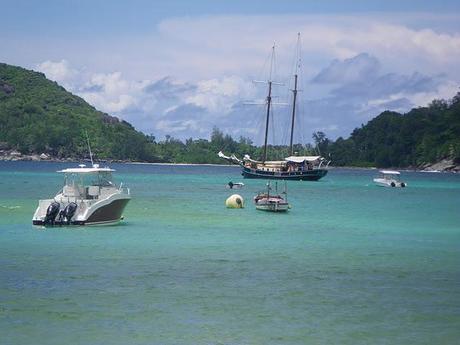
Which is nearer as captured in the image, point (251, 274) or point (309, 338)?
point (309, 338)

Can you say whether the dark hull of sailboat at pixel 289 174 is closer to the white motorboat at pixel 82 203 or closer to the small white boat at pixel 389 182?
the small white boat at pixel 389 182

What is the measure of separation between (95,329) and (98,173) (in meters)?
24.2

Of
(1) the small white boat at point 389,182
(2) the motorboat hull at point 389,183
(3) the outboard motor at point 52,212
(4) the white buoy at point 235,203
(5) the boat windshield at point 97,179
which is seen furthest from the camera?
(1) the small white boat at point 389,182

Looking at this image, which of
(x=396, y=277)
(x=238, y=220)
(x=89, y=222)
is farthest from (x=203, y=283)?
(x=238, y=220)

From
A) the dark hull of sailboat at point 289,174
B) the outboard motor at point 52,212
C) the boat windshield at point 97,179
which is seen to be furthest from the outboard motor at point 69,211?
the dark hull of sailboat at point 289,174

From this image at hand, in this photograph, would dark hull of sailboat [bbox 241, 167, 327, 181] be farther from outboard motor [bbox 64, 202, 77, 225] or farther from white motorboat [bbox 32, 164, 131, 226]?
outboard motor [bbox 64, 202, 77, 225]

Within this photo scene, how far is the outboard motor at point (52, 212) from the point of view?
149 ft

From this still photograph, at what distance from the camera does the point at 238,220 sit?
56.9 m

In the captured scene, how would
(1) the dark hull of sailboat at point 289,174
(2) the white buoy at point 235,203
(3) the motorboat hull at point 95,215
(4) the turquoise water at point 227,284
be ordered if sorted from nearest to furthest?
(4) the turquoise water at point 227,284 → (3) the motorboat hull at point 95,215 → (2) the white buoy at point 235,203 → (1) the dark hull of sailboat at point 289,174

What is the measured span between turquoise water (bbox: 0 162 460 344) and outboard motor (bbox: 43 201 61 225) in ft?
3.91

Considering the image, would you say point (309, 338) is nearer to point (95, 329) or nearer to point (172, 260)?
point (95, 329)

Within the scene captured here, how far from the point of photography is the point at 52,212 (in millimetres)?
45375

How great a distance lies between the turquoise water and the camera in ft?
77.4

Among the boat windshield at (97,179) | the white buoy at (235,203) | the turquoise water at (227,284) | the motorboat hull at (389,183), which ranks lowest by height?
the turquoise water at (227,284)
